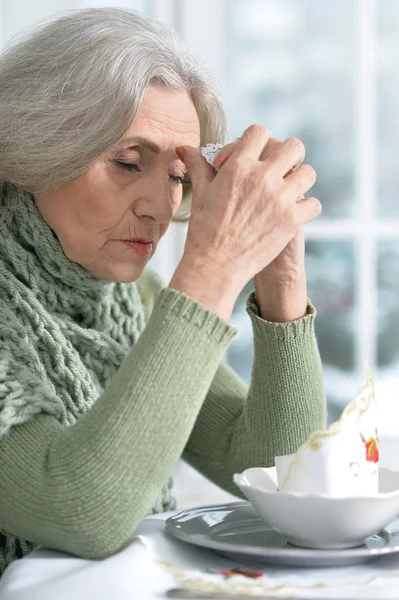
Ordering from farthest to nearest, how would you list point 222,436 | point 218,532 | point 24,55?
point 222,436, point 24,55, point 218,532

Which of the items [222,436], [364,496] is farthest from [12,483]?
[222,436]

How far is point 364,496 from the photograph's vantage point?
0.96 meters

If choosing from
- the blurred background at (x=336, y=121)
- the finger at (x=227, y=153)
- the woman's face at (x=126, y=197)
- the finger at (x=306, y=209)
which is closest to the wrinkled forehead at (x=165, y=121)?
the woman's face at (x=126, y=197)

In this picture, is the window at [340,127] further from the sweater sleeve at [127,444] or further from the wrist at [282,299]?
the sweater sleeve at [127,444]

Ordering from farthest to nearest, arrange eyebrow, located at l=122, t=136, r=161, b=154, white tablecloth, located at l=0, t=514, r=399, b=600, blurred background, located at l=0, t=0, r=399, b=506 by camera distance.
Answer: blurred background, located at l=0, t=0, r=399, b=506 < eyebrow, located at l=122, t=136, r=161, b=154 < white tablecloth, located at l=0, t=514, r=399, b=600

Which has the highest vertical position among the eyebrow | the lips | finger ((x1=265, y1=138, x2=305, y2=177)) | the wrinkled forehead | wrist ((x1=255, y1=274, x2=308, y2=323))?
the wrinkled forehead

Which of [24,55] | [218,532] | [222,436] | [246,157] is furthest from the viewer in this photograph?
[222,436]

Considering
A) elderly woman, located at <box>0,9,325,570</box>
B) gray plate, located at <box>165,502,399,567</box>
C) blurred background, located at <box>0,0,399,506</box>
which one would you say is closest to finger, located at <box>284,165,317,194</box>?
elderly woman, located at <box>0,9,325,570</box>

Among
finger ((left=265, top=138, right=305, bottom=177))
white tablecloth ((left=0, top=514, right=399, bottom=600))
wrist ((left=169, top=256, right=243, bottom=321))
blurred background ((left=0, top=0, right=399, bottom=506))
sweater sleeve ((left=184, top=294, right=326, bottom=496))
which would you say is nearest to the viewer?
white tablecloth ((left=0, top=514, right=399, bottom=600))

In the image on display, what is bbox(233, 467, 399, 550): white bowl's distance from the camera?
97 cm

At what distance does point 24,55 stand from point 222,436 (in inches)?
28.8

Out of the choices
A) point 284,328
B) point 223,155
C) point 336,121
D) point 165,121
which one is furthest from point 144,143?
point 336,121

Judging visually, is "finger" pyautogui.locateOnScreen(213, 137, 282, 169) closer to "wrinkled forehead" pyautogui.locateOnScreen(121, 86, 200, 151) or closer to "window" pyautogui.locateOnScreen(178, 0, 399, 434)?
"wrinkled forehead" pyautogui.locateOnScreen(121, 86, 200, 151)

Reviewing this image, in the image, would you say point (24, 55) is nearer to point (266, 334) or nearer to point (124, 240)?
point (124, 240)
